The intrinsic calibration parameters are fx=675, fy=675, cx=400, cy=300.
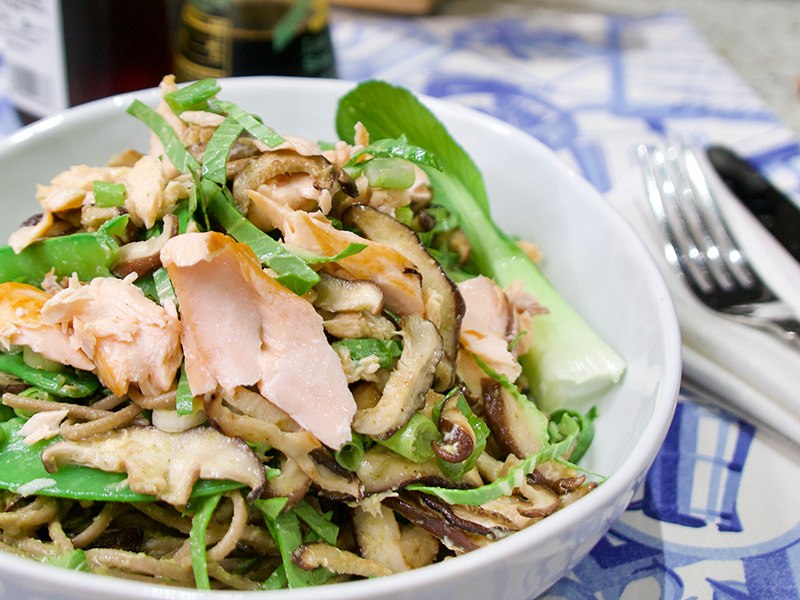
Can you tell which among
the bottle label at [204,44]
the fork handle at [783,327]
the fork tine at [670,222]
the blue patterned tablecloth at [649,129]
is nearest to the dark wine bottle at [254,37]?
the bottle label at [204,44]

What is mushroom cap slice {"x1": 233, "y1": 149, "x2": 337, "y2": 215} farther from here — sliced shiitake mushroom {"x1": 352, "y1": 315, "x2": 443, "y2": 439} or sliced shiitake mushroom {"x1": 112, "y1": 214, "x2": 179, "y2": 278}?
sliced shiitake mushroom {"x1": 352, "y1": 315, "x2": 443, "y2": 439}

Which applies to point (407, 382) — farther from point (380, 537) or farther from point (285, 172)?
point (285, 172)

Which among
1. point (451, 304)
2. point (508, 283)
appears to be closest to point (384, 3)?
point (508, 283)

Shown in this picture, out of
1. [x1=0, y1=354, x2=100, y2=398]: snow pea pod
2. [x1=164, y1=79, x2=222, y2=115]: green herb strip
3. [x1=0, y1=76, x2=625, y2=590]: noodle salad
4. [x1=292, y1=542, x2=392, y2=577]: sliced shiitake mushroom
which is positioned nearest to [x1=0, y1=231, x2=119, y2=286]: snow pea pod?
[x1=0, y1=76, x2=625, y2=590]: noodle salad

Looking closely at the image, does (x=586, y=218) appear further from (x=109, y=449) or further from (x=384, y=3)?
(x=384, y=3)

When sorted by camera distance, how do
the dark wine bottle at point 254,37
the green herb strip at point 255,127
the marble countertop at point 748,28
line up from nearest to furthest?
1. the green herb strip at point 255,127
2. the dark wine bottle at point 254,37
3. the marble countertop at point 748,28

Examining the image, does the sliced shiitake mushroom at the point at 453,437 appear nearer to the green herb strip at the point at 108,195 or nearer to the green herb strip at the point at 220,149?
the green herb strip at the point at 220,149
